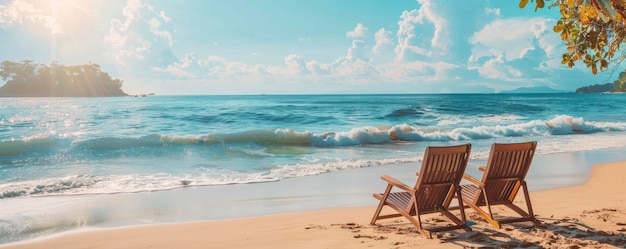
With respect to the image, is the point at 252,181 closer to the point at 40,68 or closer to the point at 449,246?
the point at 449,246

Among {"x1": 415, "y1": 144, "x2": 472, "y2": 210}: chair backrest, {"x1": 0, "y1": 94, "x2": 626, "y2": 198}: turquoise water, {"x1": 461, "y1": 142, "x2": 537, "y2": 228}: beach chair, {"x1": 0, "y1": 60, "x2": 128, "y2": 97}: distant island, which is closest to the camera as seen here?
{"x1": 415, "y1": 144, "x2": 472, "y2": 210}: chair backrest

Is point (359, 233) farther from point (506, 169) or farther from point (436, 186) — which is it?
point (506, 169)

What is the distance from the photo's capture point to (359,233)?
5.80m

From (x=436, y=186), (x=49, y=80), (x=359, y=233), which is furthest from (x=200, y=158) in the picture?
(x=49, y=80)

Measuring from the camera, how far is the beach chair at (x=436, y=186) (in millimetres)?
5420

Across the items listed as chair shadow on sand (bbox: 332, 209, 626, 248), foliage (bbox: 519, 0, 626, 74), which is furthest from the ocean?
foliage (bbox: 519, 0, 626, 74)

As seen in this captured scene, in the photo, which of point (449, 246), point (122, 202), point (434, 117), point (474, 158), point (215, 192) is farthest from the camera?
point (434, 117)

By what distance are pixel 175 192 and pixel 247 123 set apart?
77.0 feet

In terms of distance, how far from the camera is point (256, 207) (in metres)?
8.03

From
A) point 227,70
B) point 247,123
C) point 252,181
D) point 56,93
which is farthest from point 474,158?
point 56,93

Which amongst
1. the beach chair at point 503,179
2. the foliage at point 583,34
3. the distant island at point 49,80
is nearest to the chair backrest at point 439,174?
the beach chair at point 503,179

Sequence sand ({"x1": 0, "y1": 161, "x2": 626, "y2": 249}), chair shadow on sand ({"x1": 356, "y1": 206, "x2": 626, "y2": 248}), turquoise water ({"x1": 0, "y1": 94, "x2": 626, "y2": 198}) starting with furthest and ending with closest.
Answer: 1. turquoise water ({"x1": 0, "y1": 94, "x2": 626, "y2": 198})
2. sand ({"x1": 0, "y1": 161, "x2": 626, "y2": 249})
3. chair shadow on sand ({"x1": 356, "y1": 206, "x2": 626, "y2": 248})

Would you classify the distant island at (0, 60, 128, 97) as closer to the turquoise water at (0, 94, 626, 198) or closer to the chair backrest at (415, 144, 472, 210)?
the turquoise water at (0, 94, 626, 198)

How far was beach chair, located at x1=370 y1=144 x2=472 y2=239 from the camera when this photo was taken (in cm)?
542
